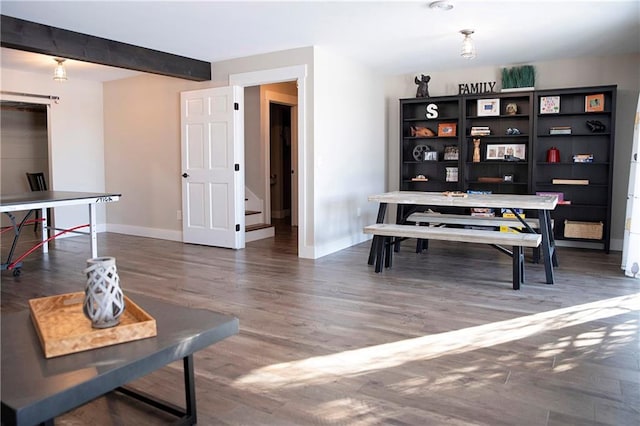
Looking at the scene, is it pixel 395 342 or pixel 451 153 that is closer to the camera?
pixel 395 342

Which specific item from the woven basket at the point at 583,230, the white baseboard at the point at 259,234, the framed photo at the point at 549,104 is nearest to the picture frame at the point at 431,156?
the framed photo at the point at 549,104

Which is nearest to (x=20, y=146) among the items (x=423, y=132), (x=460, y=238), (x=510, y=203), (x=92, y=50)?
(x=92, y=50)

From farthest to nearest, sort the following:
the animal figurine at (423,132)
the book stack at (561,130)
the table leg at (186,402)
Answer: the animal figurine at (423,132) → the book stack at (561,130) → the table leg at (186,402)

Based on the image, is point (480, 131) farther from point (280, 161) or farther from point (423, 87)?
point (280, 161)

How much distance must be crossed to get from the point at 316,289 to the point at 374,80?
3.60 m

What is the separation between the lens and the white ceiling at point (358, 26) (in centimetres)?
396

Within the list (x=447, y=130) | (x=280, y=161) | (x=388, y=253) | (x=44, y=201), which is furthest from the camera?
(x=280, y=161)

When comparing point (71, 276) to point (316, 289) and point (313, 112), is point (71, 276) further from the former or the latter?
point (313, 112)

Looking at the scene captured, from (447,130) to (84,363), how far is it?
578 centimetres

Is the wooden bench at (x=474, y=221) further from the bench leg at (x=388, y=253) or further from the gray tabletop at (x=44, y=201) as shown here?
the gray tabletop at (x=44, y=201)

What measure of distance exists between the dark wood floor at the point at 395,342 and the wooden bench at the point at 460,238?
0.16m

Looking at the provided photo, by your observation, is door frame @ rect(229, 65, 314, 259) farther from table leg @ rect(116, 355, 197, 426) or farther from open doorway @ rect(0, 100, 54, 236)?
open doorway @ rect(0, 100, 54, 236)

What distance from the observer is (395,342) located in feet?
9.30

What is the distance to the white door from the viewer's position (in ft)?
19.4
